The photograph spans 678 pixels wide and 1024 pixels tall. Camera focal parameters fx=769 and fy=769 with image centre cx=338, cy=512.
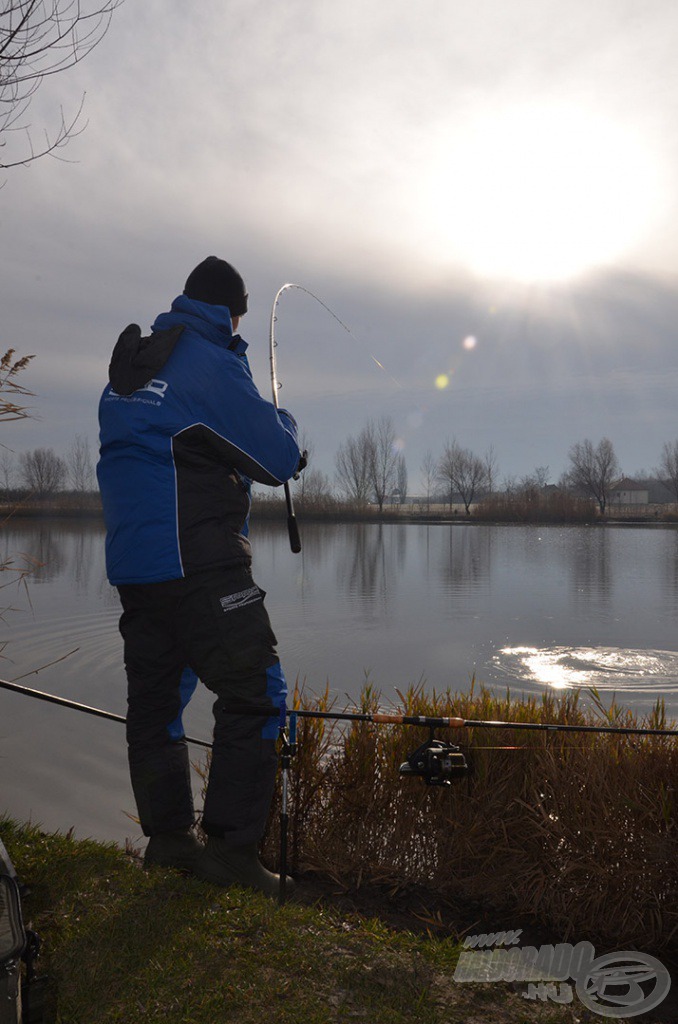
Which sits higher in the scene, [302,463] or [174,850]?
[302,463]

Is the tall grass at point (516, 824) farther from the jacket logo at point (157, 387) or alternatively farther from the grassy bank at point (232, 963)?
the jacket logo at point (157, 387)

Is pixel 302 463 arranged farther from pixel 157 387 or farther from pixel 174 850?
pixel 174 850

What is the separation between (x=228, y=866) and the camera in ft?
9.41

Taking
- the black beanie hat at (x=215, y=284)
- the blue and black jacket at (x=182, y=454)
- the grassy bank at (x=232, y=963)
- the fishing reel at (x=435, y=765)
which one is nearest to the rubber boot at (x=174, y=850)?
the grassy bank at (x=232, y=963)

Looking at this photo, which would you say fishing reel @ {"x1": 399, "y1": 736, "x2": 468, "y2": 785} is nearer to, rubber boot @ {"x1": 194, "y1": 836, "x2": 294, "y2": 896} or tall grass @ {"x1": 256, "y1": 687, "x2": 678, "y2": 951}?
tall grass @ {"x1": 256, "y1": 687, "x2": 678, "y2": 951}

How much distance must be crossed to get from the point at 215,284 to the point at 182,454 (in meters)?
0.83

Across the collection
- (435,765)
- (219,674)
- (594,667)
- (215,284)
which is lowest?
(594,667)

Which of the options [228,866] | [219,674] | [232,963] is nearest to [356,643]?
[228,866]

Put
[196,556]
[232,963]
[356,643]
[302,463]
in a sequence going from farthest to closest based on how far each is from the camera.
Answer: [356,643], [302,463], [196,556], [232,963]

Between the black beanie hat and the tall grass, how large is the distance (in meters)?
1.85

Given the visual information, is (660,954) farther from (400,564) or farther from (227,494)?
(400,564)

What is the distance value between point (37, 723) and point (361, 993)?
6408 mm

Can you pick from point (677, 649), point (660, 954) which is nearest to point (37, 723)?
point (660, 954)

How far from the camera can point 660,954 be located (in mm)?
2936
